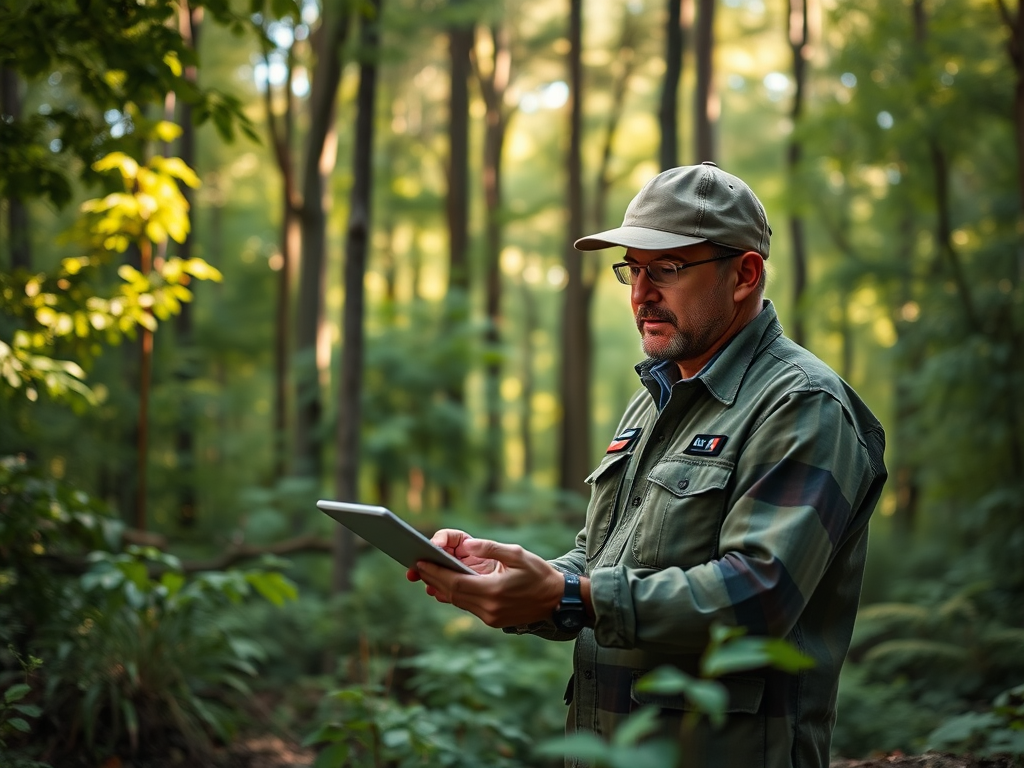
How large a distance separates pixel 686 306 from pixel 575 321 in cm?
1324

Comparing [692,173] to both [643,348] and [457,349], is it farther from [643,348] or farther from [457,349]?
[457,349]

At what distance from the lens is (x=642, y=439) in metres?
2.66

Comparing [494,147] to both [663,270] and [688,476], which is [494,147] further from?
[688,476]

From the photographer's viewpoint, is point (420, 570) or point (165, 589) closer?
point (420, 570)

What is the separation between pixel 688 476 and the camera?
7.54 feet

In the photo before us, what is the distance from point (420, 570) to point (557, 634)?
50 centimetres

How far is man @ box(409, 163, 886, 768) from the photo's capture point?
6.68ft

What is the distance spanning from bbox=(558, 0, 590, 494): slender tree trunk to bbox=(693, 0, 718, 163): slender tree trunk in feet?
11.5

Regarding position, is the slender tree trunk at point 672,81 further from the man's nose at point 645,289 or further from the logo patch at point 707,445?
the logo patch at point 707,445

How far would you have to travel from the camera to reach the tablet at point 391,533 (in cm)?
212

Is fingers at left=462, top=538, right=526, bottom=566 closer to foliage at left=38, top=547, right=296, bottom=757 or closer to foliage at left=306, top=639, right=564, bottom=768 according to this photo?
foliage at left=306, top=639, right=564, bottom=768

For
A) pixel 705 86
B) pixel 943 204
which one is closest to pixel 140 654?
pixel 943 204

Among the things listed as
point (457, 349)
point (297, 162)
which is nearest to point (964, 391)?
point (457, 349)

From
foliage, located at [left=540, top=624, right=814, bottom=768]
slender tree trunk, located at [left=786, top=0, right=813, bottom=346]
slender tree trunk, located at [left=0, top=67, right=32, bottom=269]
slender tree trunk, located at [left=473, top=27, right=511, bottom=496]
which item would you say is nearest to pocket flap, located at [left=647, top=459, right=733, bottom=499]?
foliage, located at [left=540, top=624, right=814, bottom=768]
